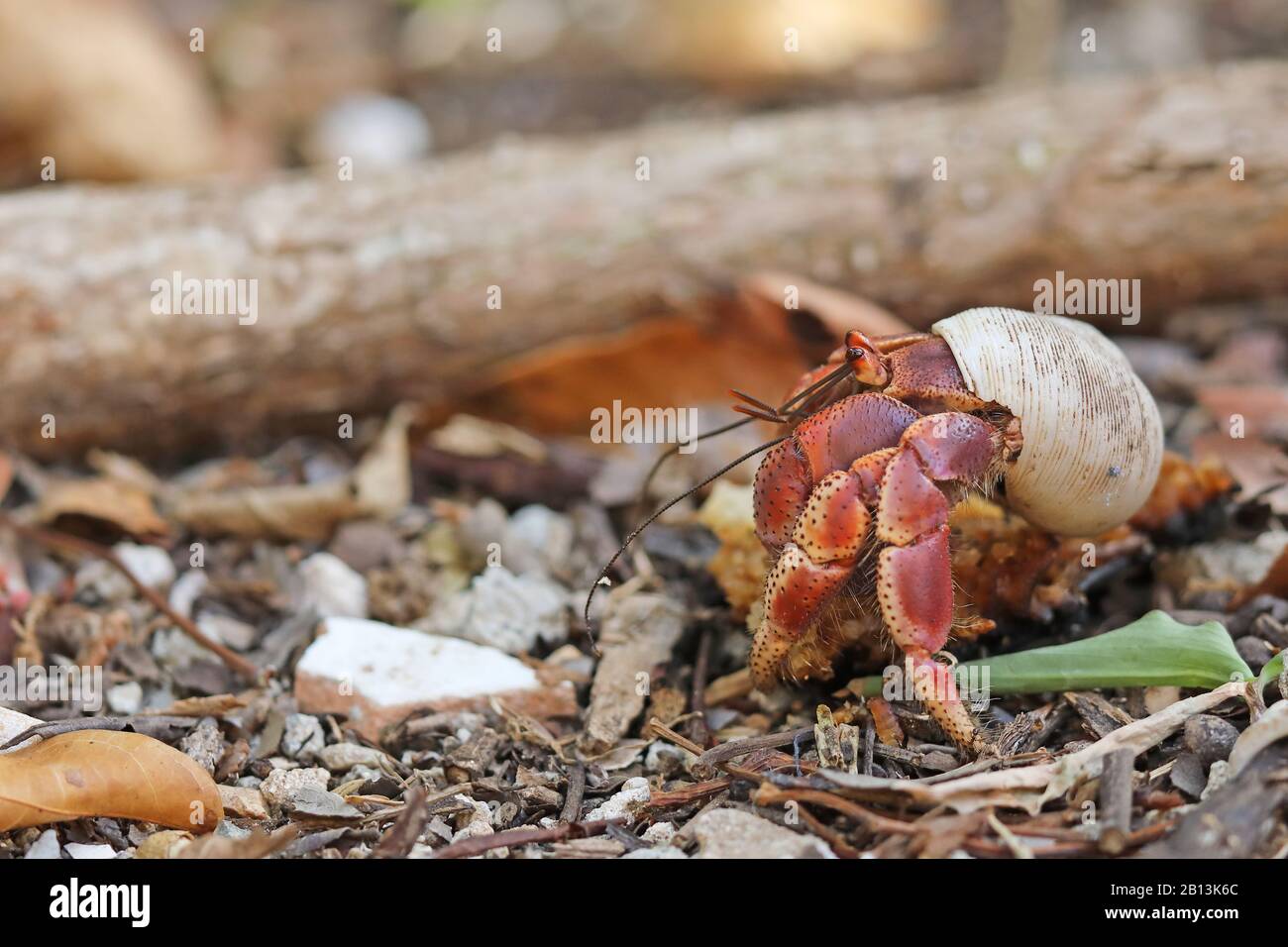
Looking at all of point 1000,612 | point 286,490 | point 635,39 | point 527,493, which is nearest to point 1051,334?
point 1000,612

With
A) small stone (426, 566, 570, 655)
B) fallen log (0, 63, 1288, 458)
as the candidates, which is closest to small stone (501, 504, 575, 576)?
small stone (426, 566, 570, 655)

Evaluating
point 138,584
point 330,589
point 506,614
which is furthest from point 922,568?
point 138,584

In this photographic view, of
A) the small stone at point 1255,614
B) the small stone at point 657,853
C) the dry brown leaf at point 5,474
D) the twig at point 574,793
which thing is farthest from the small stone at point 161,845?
the small stone at point 1255,614

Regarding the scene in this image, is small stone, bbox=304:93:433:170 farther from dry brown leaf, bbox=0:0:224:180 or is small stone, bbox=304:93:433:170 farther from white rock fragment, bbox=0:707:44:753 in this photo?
white rock fragment, bbox=0:707:44:753

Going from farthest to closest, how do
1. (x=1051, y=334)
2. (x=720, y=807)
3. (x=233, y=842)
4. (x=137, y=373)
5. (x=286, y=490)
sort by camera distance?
1. (x=137, y=373)
2. (x=286, y=490)
3. (x=1051, y=334)
4. (x=720, y=807)
5. (x=233, y=842)

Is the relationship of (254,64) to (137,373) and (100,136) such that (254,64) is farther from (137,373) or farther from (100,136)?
(137,373)

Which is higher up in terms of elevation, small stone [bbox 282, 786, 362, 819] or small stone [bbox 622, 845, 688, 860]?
small stone [bbox 282, 786, 362, 819]
